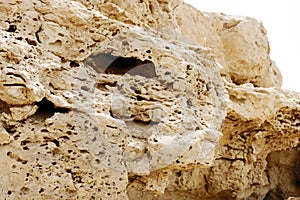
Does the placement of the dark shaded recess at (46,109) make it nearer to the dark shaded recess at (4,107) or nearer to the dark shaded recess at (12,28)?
the dark shaded recess at (4,107)

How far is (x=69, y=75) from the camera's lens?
219 cm

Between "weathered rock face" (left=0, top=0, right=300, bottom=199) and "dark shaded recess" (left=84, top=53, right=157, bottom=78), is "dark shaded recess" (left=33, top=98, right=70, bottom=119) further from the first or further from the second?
"dark shaded recess" (left=84, top=53, right=157, bottom=78)

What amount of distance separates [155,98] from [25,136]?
0.90 m

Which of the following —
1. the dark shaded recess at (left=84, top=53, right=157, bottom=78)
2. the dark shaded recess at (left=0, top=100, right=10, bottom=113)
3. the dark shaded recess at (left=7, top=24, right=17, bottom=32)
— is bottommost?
the dark shaded recess at (left=0, top=100, right=10, bottom=113)

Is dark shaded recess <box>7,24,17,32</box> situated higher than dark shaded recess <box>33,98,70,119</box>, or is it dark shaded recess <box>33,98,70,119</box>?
dark shaded recess <box>7,24,17,32</box>

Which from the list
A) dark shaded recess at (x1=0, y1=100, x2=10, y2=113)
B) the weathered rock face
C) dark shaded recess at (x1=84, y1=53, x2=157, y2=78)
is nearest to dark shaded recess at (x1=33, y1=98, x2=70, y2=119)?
the weathered rock face

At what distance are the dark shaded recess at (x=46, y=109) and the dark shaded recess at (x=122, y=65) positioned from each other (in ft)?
1.42

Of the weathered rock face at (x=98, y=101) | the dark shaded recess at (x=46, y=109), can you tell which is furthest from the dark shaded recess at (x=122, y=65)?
the dark shaded recess at (x=46, y=109)

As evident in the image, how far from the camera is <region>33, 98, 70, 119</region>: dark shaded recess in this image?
206 centimetres

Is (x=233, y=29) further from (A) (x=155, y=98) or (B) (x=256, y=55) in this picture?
(A) (x=155, y=98)

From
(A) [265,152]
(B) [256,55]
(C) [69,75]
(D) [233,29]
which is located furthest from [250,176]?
(C) [69,75]

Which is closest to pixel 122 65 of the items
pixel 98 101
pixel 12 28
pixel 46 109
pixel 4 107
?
pixel 98 101

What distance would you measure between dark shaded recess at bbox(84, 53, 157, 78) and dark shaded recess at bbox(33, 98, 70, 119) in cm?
43

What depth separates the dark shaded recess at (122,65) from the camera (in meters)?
2.41
